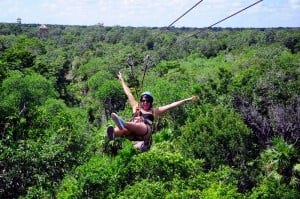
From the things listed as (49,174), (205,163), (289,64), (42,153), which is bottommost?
(205,163)

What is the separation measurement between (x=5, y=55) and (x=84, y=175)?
46974 millimetres

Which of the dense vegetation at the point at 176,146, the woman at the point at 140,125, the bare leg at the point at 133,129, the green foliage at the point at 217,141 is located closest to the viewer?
the woman at the point at 140,125

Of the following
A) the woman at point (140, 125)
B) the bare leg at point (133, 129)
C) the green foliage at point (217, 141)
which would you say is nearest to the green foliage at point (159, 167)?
the green foliage at point (217, 141)

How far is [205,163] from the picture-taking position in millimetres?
26203

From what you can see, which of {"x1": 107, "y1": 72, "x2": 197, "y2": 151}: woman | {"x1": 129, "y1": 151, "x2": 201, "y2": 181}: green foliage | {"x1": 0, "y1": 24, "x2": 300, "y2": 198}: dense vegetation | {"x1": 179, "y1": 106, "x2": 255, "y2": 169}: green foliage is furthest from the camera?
{"x1": 179, "y1": 106, "x2": 255, "y2": 169}: green foliage

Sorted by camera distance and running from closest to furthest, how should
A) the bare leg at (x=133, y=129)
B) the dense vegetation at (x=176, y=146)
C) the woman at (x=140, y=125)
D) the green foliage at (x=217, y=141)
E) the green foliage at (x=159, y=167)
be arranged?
the woman at (x=140, y=125) → the bare leg at (x=133, y=129) → the dense vegetation at (x=176, y=146) → the green foliage at (x=159, y=167) → the green foliage at (x=217, y=141)

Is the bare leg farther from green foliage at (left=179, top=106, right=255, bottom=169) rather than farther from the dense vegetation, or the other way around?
green foliage at (left=179, top=106, right=255, bottom=169)

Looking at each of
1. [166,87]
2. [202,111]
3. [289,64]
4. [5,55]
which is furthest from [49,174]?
[5,55]

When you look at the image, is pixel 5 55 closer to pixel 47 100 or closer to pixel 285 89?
pixel 47 100

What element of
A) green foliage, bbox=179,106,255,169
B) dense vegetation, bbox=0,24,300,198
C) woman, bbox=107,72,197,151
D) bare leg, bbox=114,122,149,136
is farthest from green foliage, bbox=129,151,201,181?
bare leg, bbox=114,122,149,136

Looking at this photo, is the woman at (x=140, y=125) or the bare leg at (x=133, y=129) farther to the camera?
the bare leg at (x=133, y=129)

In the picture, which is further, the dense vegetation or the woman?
the dense vegetation

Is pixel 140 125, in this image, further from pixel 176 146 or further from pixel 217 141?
pixel 176 146

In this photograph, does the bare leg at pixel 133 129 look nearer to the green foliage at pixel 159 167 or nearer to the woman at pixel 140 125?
the woman at pixel 140 125
